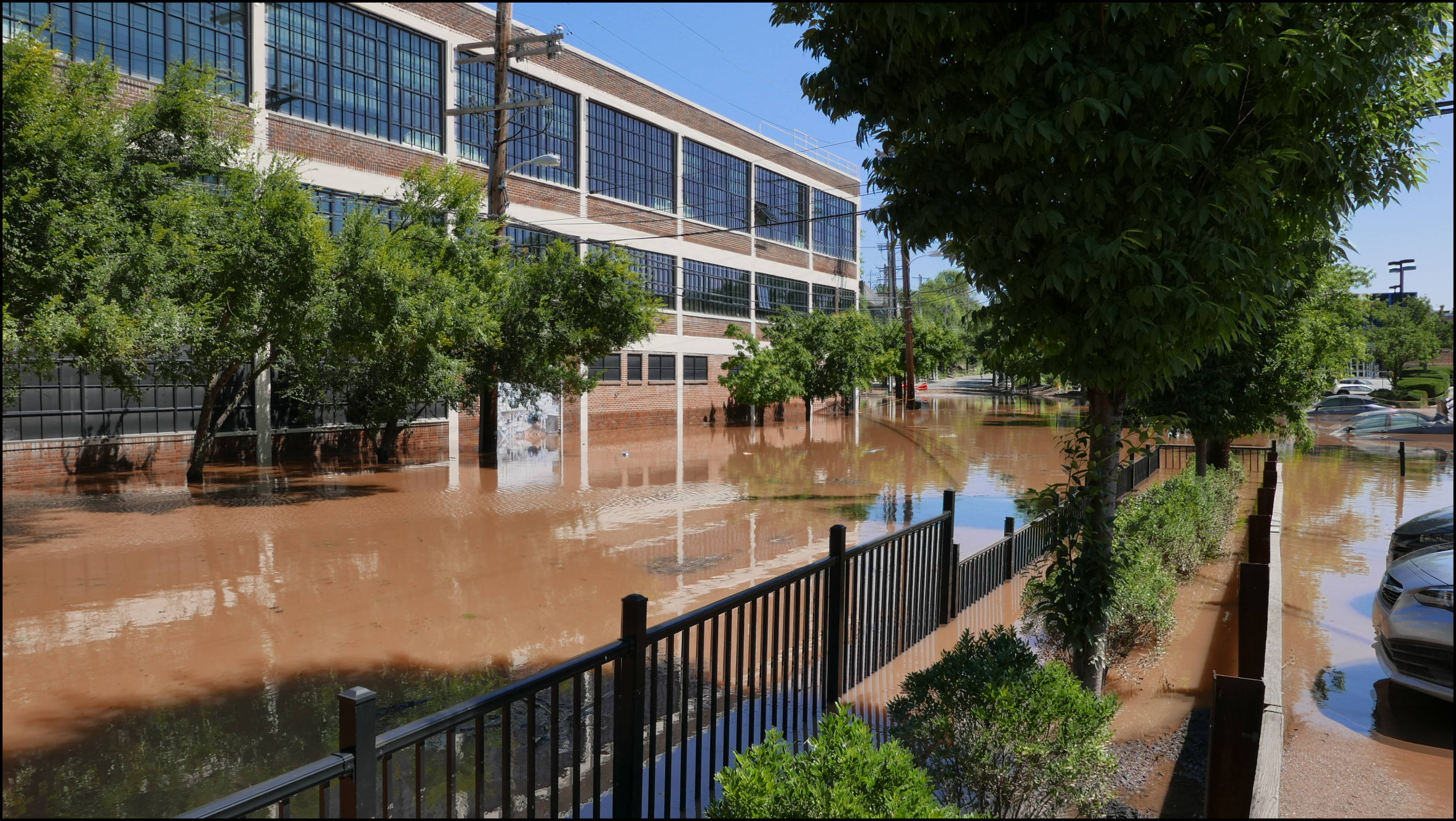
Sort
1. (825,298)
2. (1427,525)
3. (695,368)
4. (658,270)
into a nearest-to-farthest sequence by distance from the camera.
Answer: (1427,525) → (658,270) → (695,368) → (825,298)

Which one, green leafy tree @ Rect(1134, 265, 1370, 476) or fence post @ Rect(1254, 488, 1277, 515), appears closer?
fence post @ Rect(1254, 488, 1277, 515)

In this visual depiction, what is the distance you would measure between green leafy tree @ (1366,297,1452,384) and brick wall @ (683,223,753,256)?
26.8m

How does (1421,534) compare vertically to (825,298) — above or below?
below

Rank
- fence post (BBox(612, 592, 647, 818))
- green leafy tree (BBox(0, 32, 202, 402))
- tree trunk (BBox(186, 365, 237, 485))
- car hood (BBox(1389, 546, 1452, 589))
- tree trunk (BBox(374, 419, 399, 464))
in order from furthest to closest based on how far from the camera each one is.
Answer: tree trunk (BBox(374, 419, 399, 464)) < tree trunk (BBox(186, 365, 237, 485)) < green leafy tree (BBox(0, 32, 202, 402)) < car hood (BBox(1389, 546, 1452, 589)) < fence post (BBox(612, 592, 647, 818))

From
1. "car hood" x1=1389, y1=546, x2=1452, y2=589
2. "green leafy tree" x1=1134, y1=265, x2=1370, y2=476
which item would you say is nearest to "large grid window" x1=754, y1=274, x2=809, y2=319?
"green leafy tree" x1=1134, y1=265, x2=1370, y2=476

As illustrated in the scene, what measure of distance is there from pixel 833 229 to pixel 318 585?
44633 millimetres

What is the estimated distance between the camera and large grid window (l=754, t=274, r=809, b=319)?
4356cm

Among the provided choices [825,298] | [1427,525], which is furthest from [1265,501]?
[825,298]

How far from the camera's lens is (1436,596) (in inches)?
218

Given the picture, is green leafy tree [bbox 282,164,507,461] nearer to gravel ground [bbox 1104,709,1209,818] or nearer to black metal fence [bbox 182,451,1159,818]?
black metal fence [bbox 182,451,1159,818]

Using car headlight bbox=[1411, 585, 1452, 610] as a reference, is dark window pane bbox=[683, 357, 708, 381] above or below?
above

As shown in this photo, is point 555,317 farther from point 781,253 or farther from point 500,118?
point 781,253

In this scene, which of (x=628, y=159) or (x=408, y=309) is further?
(x=628, y=159)

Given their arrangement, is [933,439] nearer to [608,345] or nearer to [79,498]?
[608,345]
